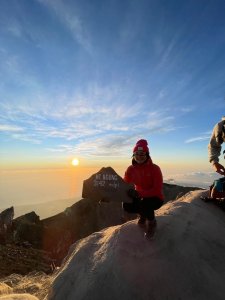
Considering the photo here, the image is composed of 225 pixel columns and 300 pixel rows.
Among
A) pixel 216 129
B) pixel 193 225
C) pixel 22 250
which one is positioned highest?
pixel 216 129

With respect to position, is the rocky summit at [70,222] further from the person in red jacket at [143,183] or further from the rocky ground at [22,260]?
the person in red jacket at [143,183]

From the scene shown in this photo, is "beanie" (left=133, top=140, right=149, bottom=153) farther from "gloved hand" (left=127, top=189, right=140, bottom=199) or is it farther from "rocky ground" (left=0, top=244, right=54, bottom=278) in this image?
"rocky ground" (left=0, top=244, right=54, bottom=278)

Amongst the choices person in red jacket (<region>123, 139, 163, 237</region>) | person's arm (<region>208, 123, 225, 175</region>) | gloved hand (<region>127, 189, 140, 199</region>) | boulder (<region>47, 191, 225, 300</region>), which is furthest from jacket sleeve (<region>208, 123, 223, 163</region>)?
gloved hand (<region>127, 189, 140, 199</region>)

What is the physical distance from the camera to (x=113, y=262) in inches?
265

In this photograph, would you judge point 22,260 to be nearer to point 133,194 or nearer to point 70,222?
point 70,222

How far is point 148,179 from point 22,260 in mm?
17591

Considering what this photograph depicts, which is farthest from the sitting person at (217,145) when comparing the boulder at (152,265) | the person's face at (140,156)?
the person's face at (140,156)

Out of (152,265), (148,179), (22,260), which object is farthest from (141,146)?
(22,260)

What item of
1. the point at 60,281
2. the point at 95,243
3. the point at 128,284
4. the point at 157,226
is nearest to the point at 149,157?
the point at 157,226

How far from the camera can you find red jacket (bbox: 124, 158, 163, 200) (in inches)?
311

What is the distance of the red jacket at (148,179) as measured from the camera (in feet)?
25.9

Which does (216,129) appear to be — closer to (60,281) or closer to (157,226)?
(157,226)

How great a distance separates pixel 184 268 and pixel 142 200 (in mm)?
1955

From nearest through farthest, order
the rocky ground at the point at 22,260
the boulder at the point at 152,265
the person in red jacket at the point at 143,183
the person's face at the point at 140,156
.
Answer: the boulder at the point at 152,265 → the person in red jacket at the point at 143,183 → the person's face at the point at 140,156 → the rocky ground at the point at 22,260
